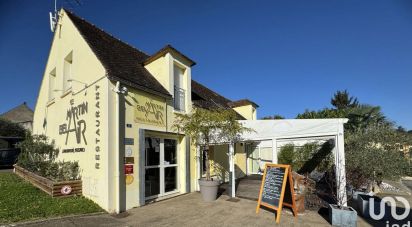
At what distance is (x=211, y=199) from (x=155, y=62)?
19.0 ft

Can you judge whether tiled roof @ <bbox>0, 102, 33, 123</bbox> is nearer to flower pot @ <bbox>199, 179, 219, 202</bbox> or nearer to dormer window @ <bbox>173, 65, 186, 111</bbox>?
dormer window @ <bbox>173, 65, 186, 111</bbox>

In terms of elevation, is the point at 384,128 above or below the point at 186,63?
below

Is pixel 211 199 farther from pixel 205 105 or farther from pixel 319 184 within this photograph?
pixel 319 184

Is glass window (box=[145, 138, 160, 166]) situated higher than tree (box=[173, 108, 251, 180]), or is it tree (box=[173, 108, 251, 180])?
tree (box=[173, 108, 251, 180])

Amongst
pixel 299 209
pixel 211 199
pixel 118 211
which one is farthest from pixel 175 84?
pixel 299 209

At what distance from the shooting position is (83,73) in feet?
30.2

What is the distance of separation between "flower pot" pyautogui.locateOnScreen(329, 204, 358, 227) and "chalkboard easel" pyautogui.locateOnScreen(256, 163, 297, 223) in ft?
3.48

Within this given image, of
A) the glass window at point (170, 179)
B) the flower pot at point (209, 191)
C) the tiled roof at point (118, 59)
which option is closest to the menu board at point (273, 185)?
the flower pot at point (209, 191)

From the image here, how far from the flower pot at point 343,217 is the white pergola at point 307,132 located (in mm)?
575

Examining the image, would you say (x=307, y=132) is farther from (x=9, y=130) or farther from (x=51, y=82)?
(x=9, y=130)

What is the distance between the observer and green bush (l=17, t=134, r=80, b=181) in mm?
9258

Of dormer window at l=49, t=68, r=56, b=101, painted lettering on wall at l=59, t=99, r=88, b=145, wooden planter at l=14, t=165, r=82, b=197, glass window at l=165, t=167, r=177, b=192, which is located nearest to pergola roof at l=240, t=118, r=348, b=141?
glass window at l=165, t=167, r=177, b=192

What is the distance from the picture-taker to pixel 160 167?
963 centimetres

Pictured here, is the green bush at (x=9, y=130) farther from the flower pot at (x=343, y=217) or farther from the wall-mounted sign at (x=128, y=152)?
the flower pot at (x=343, y=217)
